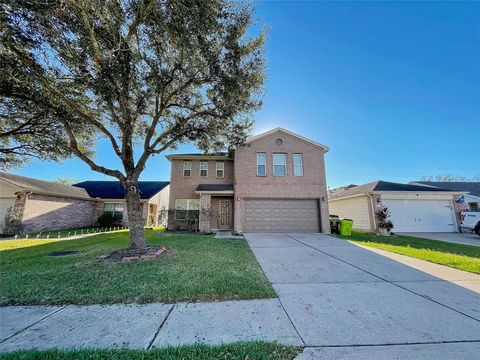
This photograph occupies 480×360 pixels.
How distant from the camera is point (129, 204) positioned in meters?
7.31

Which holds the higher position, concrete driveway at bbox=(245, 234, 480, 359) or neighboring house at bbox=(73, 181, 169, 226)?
neighboring house at bbox=(73, 181, 169, 226)

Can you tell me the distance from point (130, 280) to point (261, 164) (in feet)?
35.1

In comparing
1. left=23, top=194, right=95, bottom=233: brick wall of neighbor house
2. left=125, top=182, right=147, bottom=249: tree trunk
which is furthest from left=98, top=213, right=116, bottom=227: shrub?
left=125, top=182, right=147, bottom=249: tree trunk

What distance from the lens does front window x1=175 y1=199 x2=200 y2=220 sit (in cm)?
1494

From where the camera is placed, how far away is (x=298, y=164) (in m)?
14.1

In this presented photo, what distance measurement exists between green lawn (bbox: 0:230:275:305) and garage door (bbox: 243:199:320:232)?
647 cm

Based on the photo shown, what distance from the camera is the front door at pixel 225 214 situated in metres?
14.6

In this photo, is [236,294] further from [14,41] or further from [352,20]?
[352,20]

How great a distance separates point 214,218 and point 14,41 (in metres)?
12.0

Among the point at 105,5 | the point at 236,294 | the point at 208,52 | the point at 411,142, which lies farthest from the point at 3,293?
the point at 411,142

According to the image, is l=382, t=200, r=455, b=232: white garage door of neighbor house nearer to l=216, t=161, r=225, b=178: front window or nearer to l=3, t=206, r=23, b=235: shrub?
l=216, t=161, r=225, b=178: front window

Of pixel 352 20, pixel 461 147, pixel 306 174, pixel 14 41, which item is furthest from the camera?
pixel 461 147

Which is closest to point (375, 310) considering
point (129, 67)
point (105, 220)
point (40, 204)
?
point (129, 67)

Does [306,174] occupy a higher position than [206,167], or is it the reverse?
[206,167]
